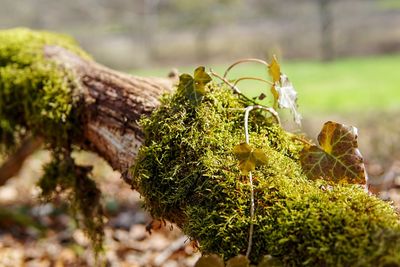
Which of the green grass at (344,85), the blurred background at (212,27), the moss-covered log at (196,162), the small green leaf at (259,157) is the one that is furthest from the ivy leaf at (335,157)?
the blurred background at (212,27)

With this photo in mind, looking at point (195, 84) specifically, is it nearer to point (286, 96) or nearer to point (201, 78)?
point (201, 78)

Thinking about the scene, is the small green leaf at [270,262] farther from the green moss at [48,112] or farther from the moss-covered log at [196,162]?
the green moss at [48,112]

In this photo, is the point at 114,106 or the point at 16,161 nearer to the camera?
the point at 114,106

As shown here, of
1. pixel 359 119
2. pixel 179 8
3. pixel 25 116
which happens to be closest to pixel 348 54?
pixel 179 8

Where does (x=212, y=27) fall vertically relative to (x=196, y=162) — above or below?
above

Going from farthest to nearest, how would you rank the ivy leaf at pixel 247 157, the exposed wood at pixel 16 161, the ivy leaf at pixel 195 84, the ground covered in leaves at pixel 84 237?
the exposed wood at pixel 16 161, the ground covered in leaves at pixel 84 237, the ivy leaf at pixel 195 84, the ivy leaf at pixel 247 157

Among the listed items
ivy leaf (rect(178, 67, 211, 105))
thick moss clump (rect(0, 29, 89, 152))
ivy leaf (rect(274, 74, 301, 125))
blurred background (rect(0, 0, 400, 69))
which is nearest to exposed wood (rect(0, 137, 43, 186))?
thick moss clump (rect(0, 29, 89, 152))

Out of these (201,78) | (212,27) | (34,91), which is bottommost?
(34,91)

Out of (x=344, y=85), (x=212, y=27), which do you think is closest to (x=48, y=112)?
(x=344, y=85)
